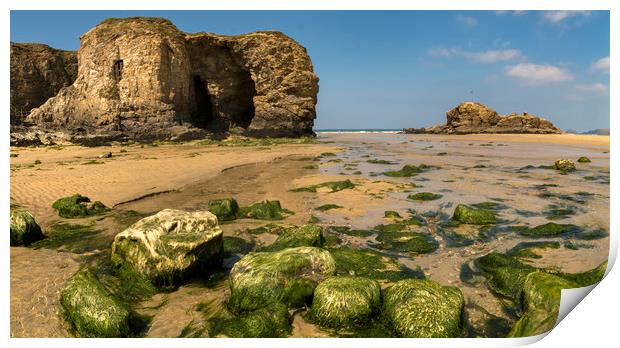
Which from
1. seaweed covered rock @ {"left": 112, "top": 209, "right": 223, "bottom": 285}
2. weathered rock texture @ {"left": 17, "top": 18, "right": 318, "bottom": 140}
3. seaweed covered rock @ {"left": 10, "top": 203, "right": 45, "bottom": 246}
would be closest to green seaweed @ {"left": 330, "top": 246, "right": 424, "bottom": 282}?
seaweed covered rock @ {"left": 112, "top": 209, "right": 223, "bottom": 285}

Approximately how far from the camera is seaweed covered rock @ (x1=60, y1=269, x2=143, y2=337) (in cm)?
380

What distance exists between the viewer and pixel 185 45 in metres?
38.6

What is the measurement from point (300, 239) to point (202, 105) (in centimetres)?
4298

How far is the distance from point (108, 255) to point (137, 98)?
32215 millimetres

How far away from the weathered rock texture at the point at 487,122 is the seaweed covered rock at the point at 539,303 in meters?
61.4

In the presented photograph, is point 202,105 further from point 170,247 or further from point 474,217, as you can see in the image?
point 170,247

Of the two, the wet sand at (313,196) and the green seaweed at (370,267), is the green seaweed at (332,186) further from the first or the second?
the green seaweed at (370,267)

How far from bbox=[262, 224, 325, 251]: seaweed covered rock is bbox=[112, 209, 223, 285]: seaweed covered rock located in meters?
0.94

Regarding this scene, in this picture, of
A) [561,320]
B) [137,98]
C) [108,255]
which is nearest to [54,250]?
[108,255]

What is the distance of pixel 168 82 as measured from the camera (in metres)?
35.7

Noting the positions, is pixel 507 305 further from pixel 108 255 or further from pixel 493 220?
pixel 108 255

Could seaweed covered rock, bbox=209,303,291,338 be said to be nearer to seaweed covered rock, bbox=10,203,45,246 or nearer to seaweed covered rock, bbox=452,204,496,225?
seaweed covered rock, bbox=10,203,45,246

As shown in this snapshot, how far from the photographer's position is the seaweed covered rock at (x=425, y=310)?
369 centimetres

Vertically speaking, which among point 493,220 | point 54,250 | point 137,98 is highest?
point 137,98
